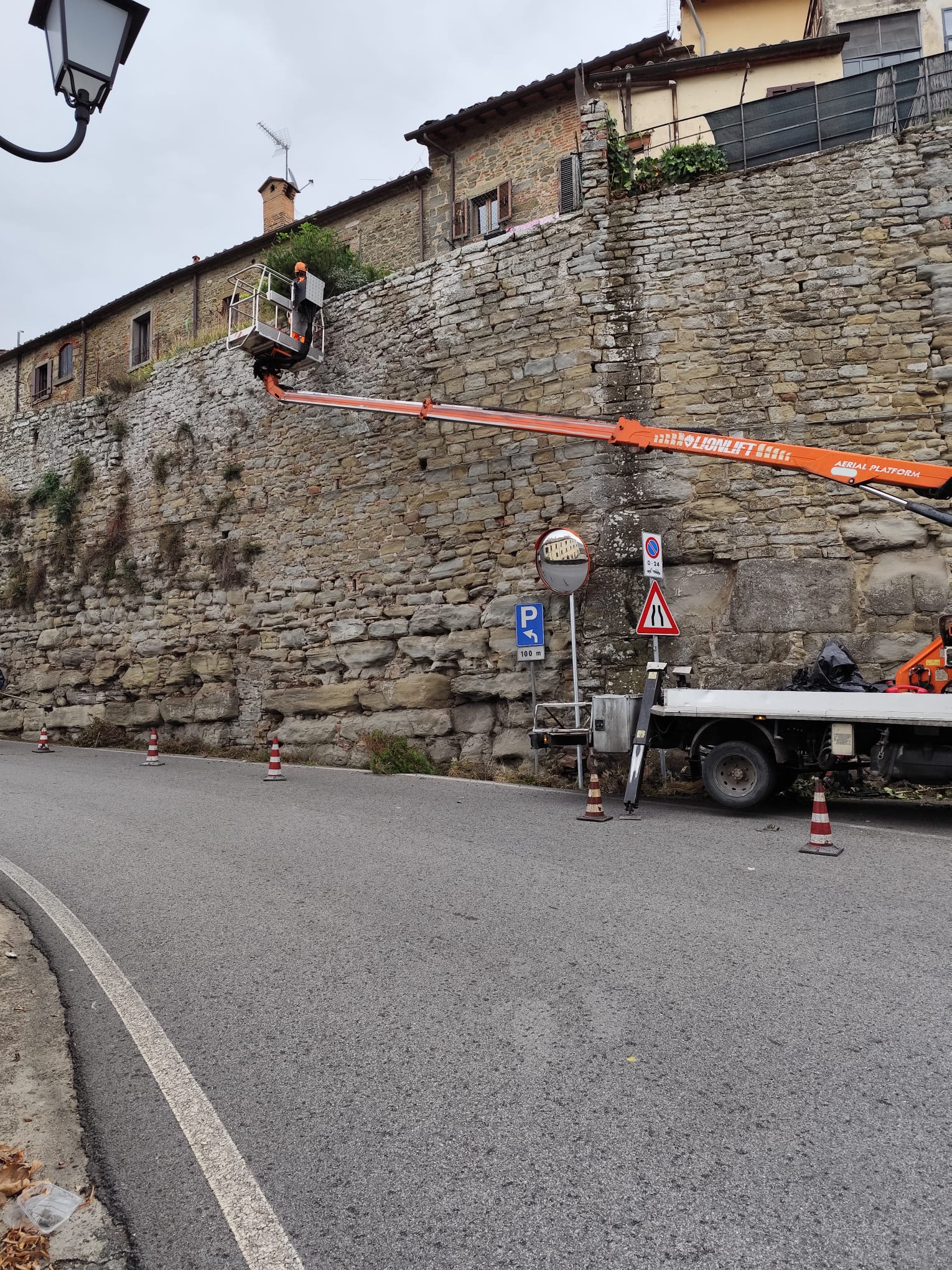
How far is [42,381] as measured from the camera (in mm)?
28203

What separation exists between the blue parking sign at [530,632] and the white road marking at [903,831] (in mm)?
4542

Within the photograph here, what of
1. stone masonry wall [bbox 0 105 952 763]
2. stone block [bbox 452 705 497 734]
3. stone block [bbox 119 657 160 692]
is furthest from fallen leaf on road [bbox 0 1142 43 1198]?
stone block [bbox 119 657 160 692]

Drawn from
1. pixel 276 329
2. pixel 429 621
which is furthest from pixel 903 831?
pixel 276 329

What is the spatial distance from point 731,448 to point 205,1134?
28.3ft

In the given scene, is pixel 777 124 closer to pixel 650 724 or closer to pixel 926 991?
pixel 650 724

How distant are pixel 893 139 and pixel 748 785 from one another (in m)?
8.64

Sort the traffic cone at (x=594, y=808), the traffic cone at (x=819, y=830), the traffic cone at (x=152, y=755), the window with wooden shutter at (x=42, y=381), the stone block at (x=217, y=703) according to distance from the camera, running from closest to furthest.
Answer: the traffic cone at (x=819, y=830) < the traffic cone at (x=594, y=808) < the traffic cone at (x=152, y=755) < the stone block at (x=217, y=703) < the window with wooden shutter at (x=42, y=381)

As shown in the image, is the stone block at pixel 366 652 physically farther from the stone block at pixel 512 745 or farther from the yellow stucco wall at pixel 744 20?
the yellow stucco wall at pixel 744 20

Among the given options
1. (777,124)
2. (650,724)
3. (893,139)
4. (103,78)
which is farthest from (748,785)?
(777,124)

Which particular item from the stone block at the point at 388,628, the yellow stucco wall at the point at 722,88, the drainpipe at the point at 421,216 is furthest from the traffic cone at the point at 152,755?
the yellow stucco wall at the point at 722,88

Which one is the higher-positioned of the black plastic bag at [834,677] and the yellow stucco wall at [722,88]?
the yellow stucco wall at [722,88]

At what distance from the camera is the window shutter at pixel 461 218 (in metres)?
19.4

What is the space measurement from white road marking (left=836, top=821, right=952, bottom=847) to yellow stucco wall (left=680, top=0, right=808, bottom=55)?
17.6m

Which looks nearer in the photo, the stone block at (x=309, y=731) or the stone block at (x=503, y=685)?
the stone block at (x=503, y=685)
